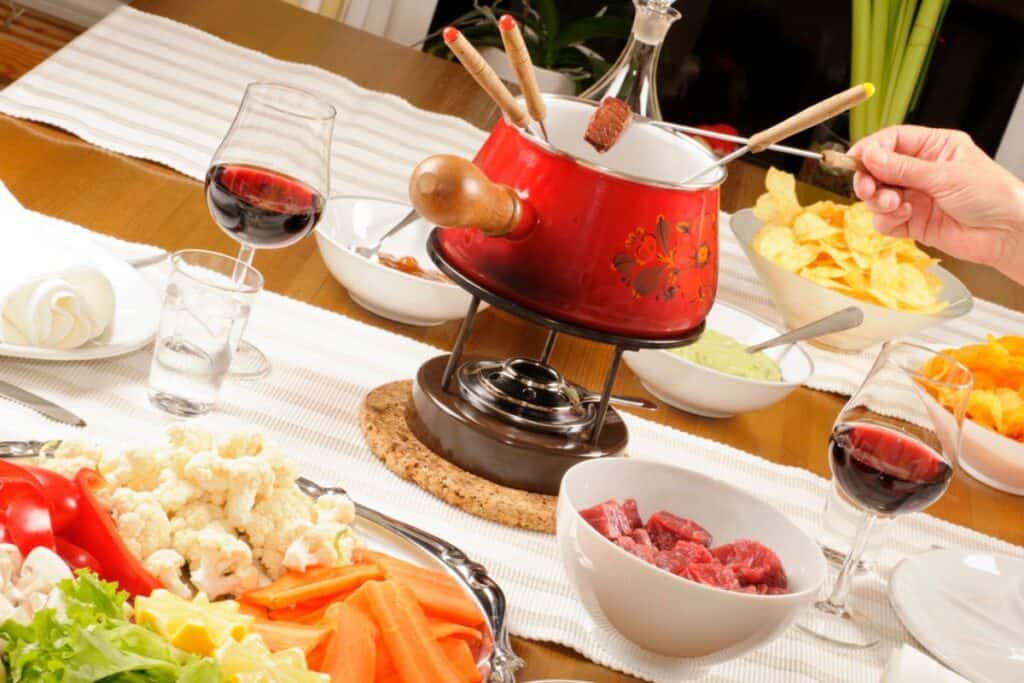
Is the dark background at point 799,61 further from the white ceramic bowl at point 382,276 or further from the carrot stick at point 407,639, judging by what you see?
the carrot stick at point 407,639

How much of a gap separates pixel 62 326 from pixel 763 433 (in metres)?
0.88

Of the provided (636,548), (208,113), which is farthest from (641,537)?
(208,113)

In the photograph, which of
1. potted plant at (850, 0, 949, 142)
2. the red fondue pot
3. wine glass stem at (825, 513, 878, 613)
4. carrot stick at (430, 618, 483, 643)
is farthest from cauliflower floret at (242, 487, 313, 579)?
potted plant at (850, 0, 949, 142)

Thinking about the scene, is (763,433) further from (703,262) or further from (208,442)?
(208,442)

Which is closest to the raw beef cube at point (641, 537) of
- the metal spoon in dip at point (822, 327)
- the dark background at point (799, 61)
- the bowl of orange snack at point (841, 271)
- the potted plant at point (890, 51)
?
the metal spoon in dip at point (822, 327)

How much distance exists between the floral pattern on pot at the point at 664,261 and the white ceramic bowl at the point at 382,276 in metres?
0.36

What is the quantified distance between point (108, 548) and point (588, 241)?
22.2 inches

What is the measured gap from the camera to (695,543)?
120 centimetres

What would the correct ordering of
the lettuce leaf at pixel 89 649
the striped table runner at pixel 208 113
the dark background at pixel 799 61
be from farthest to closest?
the dark background at pixel 799 61, the striped table runner at pixel 208 113, the lettuce leaf at pixel 89 649

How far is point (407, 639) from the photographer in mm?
960

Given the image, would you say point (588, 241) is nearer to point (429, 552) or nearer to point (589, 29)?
point (429, 552)

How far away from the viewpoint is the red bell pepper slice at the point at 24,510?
0.86m

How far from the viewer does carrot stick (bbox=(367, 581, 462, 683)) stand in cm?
95

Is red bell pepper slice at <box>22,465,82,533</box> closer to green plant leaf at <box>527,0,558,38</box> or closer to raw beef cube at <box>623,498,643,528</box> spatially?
raw beef cube at <box>623,498,643,528</box>
